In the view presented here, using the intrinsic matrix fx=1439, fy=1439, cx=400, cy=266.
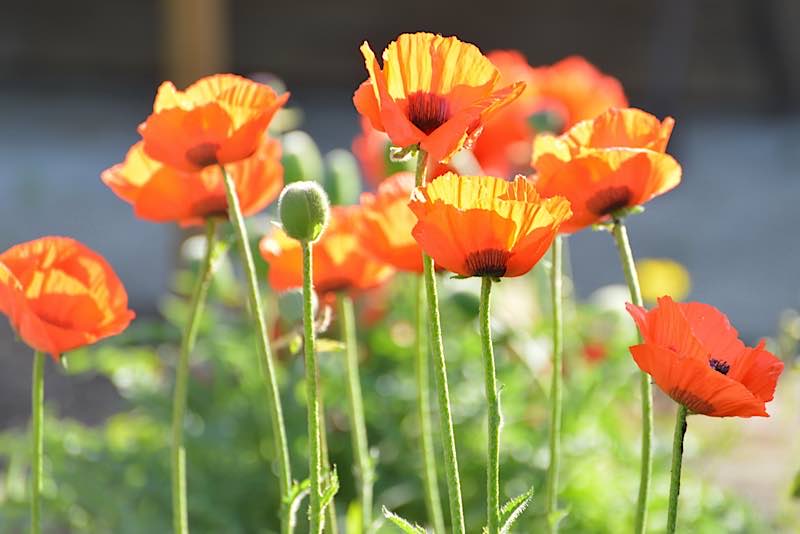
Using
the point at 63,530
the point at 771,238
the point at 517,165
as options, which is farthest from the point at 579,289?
the point at 517,165

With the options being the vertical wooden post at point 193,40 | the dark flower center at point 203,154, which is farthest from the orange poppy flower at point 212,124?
the vertical wooden post at point 193,40

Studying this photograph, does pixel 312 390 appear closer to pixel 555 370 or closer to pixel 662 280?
pixel 555 370

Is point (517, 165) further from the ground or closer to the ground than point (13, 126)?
closer to the ground

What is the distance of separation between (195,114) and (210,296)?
34.0 inches

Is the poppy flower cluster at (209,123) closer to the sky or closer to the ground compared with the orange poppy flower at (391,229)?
closer to the sky

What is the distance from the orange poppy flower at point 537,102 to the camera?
4.57 ft

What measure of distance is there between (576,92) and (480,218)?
826 mm

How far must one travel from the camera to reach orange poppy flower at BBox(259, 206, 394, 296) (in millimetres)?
964

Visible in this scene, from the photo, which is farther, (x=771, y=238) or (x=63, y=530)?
(x=771, y=238)

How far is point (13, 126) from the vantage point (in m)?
5.86

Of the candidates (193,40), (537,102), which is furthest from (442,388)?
(193,40)

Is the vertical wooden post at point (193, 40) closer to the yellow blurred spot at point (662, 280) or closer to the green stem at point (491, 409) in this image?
the yellow blurred spot at point (662, 280)

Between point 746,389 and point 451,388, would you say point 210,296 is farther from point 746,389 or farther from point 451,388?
point 746,389

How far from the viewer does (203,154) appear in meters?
0.79
